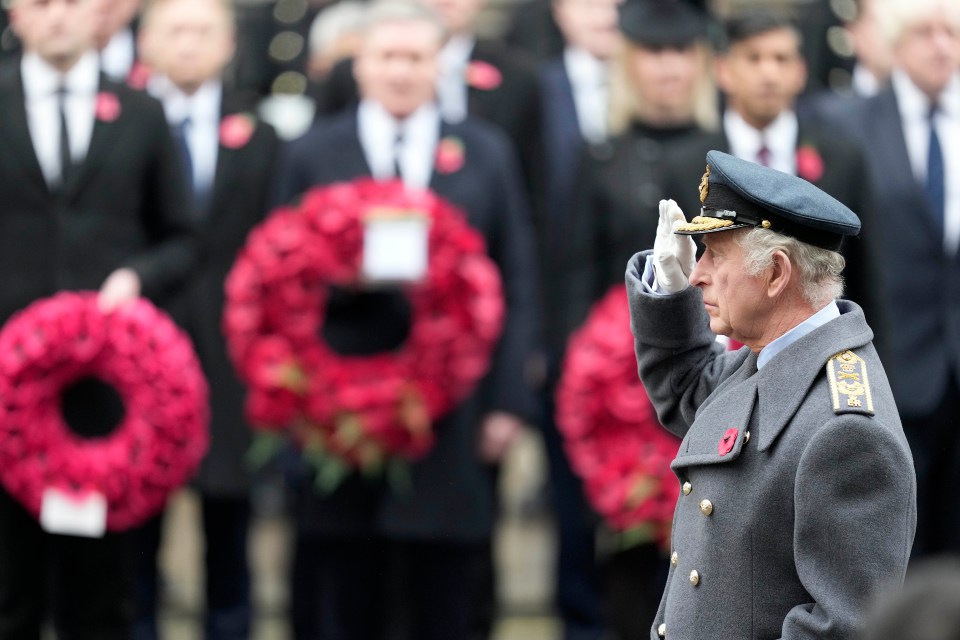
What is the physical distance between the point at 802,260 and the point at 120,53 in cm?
573

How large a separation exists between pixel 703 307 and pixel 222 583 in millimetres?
3752

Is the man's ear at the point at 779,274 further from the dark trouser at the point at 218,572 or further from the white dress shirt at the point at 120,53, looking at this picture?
the white dress shirt at the point at 120,53

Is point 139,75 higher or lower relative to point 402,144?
higher

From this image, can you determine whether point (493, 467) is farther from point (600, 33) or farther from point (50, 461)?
point (600, 33)

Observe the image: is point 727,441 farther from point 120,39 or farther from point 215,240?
point 120,39

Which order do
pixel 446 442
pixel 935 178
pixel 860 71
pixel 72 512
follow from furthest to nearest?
pixel 860 71, pixel 935 178, pixel 446 442, pixel 72 512

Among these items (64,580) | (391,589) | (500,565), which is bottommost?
(500,565)

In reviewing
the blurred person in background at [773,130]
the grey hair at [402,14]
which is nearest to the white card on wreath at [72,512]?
the grey hair at [402,14]

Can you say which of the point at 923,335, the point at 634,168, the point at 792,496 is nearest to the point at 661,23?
the point at 634,168

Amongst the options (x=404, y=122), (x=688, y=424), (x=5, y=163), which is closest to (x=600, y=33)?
(x=404, y=122)

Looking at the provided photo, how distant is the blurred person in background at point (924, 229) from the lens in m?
6.92

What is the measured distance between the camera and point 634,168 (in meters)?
6.82

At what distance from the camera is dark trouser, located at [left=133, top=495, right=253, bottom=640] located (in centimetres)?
712

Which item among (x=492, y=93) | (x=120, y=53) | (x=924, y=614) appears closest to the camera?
(x=924, y=614)
